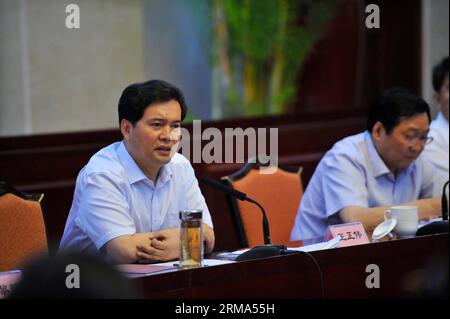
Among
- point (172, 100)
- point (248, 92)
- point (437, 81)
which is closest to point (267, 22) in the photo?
point (248, 92)

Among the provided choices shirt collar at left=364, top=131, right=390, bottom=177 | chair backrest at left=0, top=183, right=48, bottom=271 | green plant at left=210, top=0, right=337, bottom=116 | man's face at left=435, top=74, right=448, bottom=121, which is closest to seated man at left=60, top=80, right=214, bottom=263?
chair backrest at left=0, top=183, right=48, bottom=271

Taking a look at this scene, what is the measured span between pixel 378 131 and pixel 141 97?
114cm

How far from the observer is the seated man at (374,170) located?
11.0ft

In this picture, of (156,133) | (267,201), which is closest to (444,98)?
(267,201)

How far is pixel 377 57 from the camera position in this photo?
20.7 feet

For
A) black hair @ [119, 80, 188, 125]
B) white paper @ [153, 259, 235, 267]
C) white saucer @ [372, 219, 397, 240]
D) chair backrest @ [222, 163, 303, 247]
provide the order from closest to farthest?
white paper @ [153, 259, 235, 267] → black hair @ [119, 80, 188, 125] → white saucer @ [372, 219, 397, 240] → chair backrest @ [222, 163, 303, 247]

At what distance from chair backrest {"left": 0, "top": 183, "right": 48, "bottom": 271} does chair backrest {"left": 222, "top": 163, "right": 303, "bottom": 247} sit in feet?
2.65

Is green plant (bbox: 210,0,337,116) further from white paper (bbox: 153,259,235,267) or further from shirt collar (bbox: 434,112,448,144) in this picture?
white paper (bbox: 153,259,235,267)

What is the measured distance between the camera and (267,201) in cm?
348

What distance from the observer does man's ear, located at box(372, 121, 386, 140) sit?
134 inches

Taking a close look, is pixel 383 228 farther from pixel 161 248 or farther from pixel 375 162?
pixel 161 248

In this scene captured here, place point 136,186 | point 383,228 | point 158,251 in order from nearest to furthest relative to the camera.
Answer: point 158,251, point 136,186, point 383,228

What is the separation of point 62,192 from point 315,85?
9.37 feet
